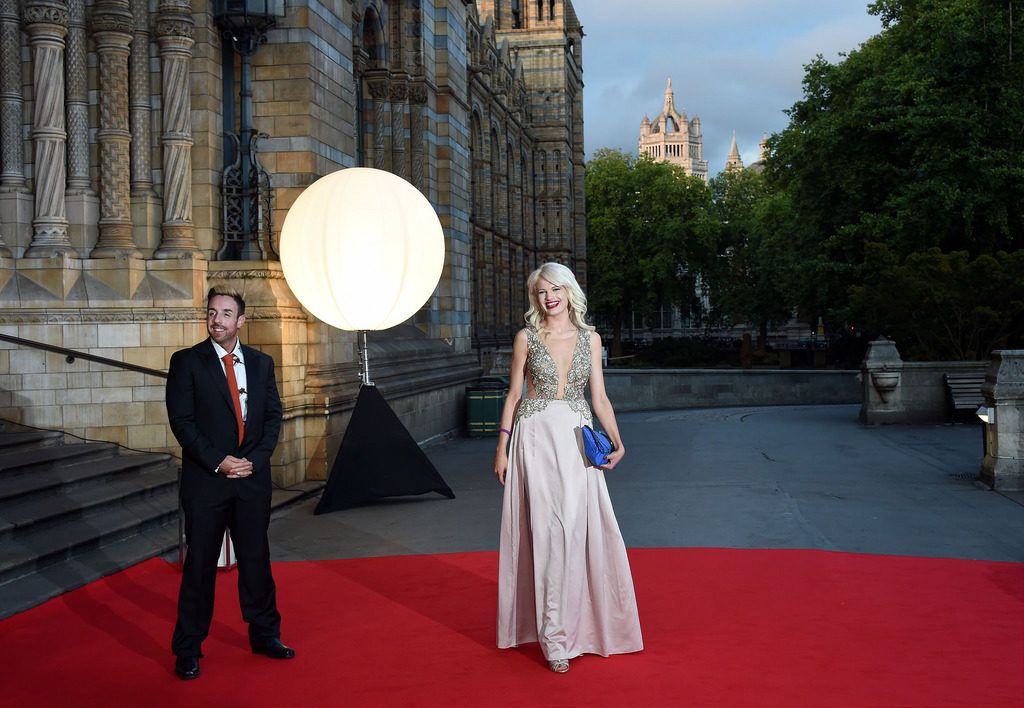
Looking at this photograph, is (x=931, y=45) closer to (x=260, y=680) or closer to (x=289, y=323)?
(x=289, y=323)

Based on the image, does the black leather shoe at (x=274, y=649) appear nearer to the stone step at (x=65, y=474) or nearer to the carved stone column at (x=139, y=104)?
the stone step at (x=65, y=474)

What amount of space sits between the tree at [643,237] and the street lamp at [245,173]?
53709 mm

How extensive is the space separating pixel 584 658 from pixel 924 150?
26.8m

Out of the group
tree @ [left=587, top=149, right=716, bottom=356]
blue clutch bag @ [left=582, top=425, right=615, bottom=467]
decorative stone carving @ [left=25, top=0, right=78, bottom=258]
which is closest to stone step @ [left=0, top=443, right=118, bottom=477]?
decorative stone carving @ [left=25, top=0, right=78, bottom=258]

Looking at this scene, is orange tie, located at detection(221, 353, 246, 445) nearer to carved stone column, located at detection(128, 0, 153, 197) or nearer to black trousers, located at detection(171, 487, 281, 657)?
black trousers, located at detection(171, 487, 281, 657)

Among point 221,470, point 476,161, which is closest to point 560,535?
point 221,470

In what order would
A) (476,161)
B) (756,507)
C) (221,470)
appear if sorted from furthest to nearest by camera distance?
(476,161), (756,507), (221,470)

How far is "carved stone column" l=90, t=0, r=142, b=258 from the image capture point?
39.0ft

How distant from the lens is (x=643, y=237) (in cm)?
6719

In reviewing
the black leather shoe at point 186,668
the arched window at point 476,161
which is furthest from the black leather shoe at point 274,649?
the arched window at point 476,161

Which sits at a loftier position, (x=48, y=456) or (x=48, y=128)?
(x=48, y=128)

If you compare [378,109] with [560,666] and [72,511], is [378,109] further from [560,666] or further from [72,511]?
[560,666]

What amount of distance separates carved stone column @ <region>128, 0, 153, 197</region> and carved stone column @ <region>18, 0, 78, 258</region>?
29.7 inches

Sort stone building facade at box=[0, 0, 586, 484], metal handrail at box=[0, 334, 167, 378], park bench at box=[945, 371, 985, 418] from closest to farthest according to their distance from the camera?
metal handrail at box=[0, 334, 167, 378] → stone building facade at box=[0, 0, 586, 484] → park bench at box=[945, 371, 985, 418]
